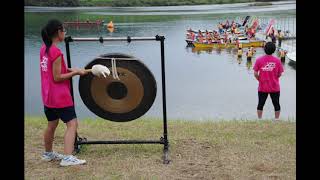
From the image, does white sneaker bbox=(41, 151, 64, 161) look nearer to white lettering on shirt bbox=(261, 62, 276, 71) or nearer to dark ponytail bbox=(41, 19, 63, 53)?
→ dark ponytail bbox=(41, 19, 63, 53)

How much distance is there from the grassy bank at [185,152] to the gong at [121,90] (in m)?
0.42

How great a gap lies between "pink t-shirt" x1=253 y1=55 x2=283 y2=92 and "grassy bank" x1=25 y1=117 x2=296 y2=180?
0.79 meters

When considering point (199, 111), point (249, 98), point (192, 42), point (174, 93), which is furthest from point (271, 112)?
point (192, 42)

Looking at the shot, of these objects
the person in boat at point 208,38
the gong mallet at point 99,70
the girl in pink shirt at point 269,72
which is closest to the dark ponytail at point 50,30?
the gong mallet at point 99,70

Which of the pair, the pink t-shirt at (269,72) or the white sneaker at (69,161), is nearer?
the white sneaker at (69,161)

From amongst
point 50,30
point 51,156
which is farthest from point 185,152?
point 50,30

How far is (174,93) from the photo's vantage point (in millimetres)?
15906

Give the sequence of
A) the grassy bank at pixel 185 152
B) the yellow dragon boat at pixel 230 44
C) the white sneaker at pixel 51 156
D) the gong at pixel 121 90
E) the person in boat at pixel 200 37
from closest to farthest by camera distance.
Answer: the grassy bank at pixel 185 152, the white sneaker at pixel 51 156, the gong at pixel 121 90, the person in boat at pixel 200 37, the yellow dragon boat at pixel 230 44

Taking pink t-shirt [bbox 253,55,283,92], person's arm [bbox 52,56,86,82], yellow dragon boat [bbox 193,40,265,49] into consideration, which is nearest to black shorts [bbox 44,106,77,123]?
person's arm [bbox 52,56,86,82]

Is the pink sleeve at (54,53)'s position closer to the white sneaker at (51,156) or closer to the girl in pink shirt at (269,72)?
the white sneaker at (51,156)

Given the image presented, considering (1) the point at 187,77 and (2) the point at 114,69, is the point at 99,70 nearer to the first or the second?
(2) the point at 114,69

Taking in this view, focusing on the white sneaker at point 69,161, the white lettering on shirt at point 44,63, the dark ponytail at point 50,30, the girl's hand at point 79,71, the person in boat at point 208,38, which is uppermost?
the person in boat at point 208,38

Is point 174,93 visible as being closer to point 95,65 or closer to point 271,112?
point 271,112

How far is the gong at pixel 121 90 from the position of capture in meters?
5.06
